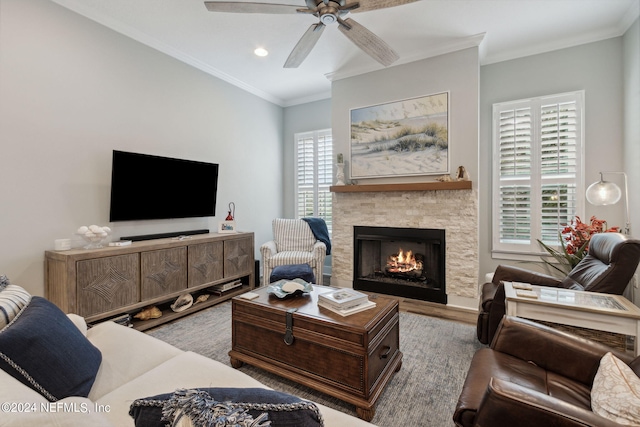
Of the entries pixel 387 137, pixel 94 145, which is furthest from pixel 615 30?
pixel 94 145

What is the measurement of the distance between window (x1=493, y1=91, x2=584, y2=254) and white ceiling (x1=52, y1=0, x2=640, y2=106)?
2.20ft

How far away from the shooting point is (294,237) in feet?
14.3

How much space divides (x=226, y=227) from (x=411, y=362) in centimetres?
274

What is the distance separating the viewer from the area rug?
171cm

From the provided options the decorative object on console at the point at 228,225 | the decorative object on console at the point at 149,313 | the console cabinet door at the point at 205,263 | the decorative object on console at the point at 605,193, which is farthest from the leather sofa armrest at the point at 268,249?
the decorative object on console at the point at 605,193

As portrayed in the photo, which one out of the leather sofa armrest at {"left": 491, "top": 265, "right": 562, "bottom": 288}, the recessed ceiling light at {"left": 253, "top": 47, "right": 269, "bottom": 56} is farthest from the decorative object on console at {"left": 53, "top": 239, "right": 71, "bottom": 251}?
the leather sofa armrest at {"left": 491, "top": 265, "right": 562, "bottom": 288}

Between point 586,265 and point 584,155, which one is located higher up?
point 584,155

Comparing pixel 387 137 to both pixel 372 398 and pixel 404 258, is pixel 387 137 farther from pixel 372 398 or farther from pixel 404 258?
pixel 372 398

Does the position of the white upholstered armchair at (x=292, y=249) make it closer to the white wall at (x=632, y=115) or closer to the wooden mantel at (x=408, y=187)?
the wooden mantel at (x=408, y=187)

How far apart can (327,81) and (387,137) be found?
4.59ft

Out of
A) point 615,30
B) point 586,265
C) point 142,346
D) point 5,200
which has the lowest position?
point 142,346

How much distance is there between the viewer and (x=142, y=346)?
155cm

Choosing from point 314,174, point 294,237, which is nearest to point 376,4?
point 294,237

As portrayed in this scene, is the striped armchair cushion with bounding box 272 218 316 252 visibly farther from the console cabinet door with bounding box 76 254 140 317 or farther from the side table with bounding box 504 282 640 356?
the side table with bounding box 504 282 640 356
